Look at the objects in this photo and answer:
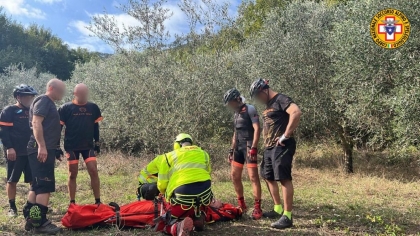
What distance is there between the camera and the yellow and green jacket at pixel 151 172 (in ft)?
13.6

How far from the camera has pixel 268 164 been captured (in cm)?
458

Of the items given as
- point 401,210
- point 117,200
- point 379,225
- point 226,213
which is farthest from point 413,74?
point 117,200

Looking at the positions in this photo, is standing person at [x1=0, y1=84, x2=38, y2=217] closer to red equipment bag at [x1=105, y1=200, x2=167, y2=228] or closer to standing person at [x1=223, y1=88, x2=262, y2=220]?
red equipment bag at [x1=105, y1=200, x2=167, y2=228]

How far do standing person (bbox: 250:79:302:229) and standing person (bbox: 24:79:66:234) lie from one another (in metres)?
2.74

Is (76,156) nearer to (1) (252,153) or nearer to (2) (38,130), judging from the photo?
(2) (38,130)

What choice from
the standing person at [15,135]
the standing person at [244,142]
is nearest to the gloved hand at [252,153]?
the standing person at [244,142]

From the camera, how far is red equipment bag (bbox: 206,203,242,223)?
4.56 meters

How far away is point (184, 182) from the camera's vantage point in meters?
3.95

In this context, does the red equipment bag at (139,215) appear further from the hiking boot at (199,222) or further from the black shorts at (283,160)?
the black shorts at (283,160)

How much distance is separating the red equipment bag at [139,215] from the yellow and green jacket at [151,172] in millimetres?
286

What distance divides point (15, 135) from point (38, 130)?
145 cm

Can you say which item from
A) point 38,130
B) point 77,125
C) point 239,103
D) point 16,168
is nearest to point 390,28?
point 239,103

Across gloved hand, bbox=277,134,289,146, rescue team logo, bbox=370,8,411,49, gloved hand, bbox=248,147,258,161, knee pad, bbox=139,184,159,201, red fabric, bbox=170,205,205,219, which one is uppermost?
rescue team logo, bbox=370,8,411,49

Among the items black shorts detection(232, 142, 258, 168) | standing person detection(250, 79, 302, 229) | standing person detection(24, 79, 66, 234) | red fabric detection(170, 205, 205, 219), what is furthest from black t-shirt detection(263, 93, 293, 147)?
standing person detection(24, 79, 66, 234)
